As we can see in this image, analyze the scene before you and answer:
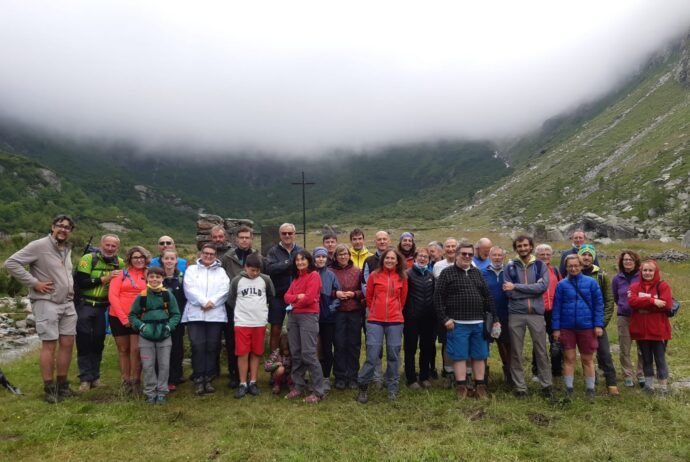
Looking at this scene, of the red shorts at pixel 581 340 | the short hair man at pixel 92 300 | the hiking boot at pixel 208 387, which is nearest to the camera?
the red shorts at pixel 581 340

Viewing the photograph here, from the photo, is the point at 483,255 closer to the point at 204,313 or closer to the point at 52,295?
the point at 204,313

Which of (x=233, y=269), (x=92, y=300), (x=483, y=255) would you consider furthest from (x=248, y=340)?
(x=483, y=255)

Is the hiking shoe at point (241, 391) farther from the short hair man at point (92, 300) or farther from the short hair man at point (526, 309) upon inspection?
the short hair man at point (526, 309)

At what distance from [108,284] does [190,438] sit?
377 centimetres

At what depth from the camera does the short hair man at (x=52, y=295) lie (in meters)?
7.21

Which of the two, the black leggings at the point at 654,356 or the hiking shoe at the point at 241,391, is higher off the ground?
the black leggings at the point at 654,356

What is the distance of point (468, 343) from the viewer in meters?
7.40

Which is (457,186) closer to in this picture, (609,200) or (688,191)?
(609,200)

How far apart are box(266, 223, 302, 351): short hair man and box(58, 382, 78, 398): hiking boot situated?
3.62 m

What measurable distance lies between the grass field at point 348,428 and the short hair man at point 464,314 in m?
0.49

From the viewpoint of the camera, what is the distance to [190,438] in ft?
19.3

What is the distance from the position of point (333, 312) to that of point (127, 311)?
3.74 meters

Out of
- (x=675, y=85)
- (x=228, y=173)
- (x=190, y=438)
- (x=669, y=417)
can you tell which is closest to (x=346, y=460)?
(x=190, y=438)

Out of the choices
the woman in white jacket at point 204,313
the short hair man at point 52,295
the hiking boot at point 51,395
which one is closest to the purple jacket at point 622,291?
the woman in white jacket at point 204,313
